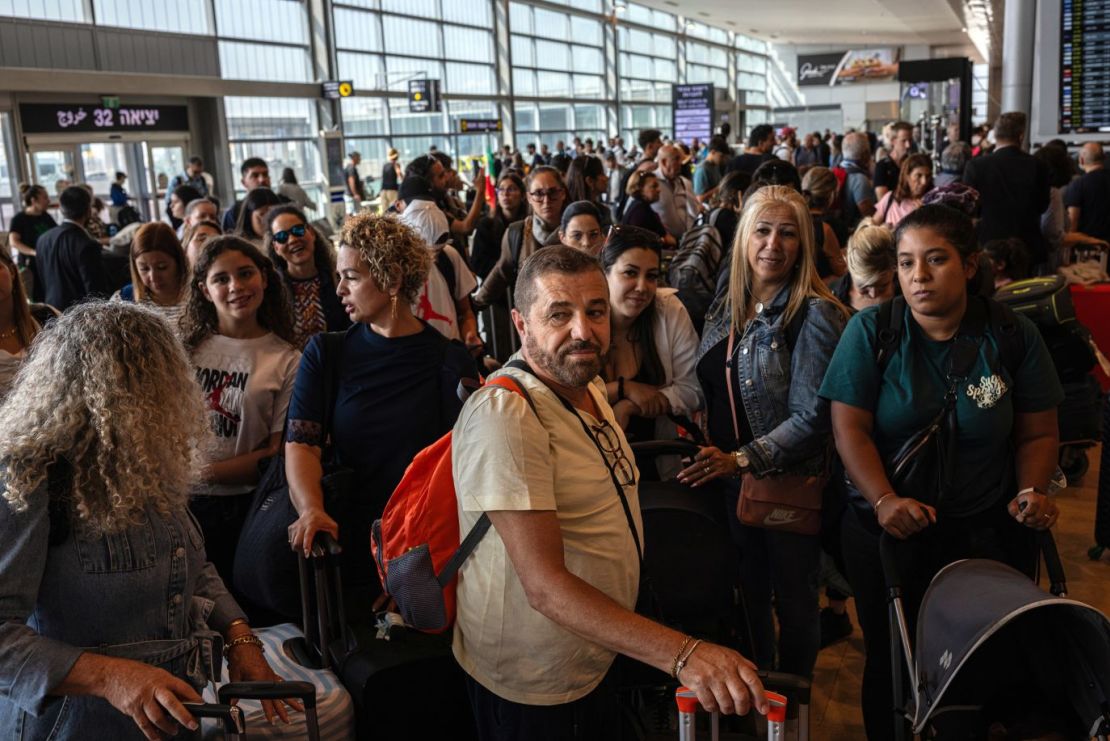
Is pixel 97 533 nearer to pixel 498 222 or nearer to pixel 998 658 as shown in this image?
pixel 998 658

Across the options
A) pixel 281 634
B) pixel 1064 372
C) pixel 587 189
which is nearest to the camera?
pixel 281 634

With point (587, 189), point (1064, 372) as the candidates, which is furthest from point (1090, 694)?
point (587, 189)

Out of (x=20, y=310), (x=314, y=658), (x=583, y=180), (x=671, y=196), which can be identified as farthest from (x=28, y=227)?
(x=314, y=658)

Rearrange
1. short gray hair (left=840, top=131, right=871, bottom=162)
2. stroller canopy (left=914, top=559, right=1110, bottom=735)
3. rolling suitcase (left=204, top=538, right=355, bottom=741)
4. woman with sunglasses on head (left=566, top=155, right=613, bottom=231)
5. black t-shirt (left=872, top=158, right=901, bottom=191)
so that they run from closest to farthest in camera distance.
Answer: stroller canopy (left=914, top=559, right=1110, bottom=735), rolling suitcase (left=204, top=538, right=355, bottom=741), woman with sunglasses on head (left=566, top=155, right=613, bottom=231), short gray hair (left=840, top=131, right=871, bottom=162), black t-shirt (left=872, top=158, right=901, bottom=191)

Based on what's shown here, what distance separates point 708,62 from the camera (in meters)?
43.9

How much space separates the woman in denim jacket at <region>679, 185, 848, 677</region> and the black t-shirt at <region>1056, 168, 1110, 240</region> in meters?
6.26

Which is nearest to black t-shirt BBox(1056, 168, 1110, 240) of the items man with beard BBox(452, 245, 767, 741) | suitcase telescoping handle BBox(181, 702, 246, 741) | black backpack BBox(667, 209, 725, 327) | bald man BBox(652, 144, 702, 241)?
bald man BBox(652, 144, 702, 241)

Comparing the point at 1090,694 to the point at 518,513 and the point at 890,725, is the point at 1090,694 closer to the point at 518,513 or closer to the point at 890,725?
the point at 890,725

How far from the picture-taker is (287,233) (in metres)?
4.09

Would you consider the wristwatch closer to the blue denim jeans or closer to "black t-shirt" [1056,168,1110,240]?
the blue denim jeans

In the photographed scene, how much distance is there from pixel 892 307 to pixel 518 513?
1.30 m

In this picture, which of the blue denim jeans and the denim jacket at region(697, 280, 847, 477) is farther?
the blue denim jeans

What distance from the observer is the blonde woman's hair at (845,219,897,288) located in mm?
3559

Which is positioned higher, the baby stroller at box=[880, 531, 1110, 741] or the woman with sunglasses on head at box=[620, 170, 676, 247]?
the woman with sunglasses on head at box=[620, 170, 676, 247]
